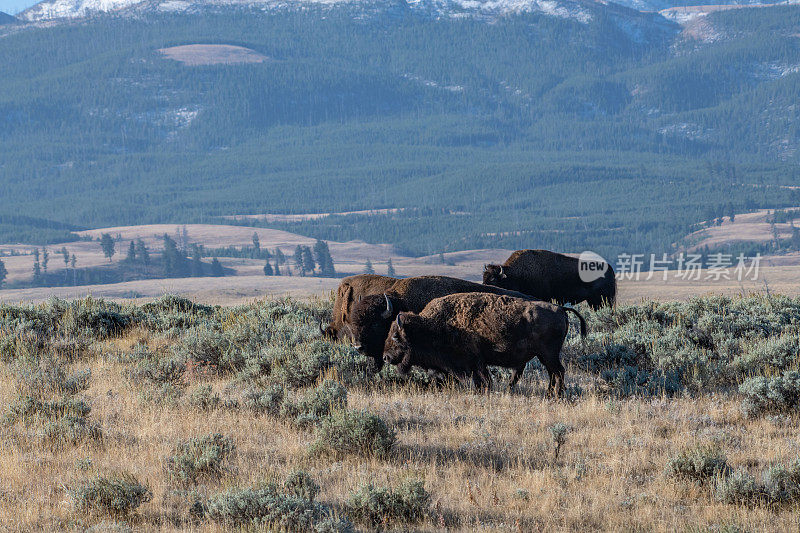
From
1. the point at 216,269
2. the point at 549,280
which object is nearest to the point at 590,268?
the point at 549,280

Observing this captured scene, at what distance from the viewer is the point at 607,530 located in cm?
593

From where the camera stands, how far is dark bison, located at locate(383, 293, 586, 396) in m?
9.41

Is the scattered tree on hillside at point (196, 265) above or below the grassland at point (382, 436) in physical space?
below

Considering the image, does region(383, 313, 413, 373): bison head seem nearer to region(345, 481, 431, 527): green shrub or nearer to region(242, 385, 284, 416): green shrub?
region(242, 385, 284, 416): green shrub

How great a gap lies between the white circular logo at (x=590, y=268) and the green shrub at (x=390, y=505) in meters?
11.2

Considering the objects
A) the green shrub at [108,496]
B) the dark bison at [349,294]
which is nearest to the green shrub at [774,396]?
the dark bison at [349,294]

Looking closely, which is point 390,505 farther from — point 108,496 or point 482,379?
point 482,379

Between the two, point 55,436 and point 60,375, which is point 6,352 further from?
point 55,436

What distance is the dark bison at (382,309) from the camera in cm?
1072

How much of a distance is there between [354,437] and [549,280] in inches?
386

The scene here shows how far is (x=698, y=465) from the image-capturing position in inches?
264

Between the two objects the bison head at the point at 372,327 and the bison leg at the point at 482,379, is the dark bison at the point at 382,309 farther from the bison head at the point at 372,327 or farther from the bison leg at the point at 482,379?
the bison leg at the point at 482,379

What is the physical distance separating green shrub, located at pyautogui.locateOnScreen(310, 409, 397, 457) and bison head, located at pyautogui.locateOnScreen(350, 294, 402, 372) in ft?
10.4

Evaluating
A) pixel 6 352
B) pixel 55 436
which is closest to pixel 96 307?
pixel 6 352
